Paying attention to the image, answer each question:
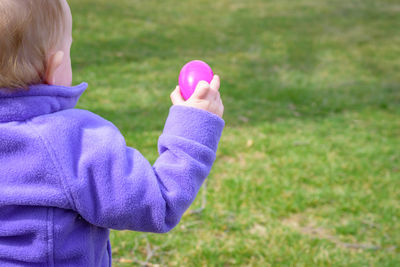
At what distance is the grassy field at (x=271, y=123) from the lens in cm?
269

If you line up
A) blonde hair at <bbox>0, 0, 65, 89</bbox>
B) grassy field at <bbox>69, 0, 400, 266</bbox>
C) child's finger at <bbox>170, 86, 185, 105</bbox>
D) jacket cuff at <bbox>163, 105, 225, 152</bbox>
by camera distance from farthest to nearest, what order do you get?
grassy field at <bbox>69, 0, 400, 266</bbox> < child's finger at <bbox>170, 86, 185, 105</bbox> < jacket cuff at <bbox>163, 105, 225, 152</bbox> < blonde hair at <bbox>0, 0, 65, 89</bbox>

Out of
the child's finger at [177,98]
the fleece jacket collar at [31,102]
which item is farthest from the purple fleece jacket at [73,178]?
the child's finger at [177,98]

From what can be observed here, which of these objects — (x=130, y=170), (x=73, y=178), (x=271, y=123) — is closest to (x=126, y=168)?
(x=130, y=170)

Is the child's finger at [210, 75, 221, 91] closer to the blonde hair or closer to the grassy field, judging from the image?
the blonde hair

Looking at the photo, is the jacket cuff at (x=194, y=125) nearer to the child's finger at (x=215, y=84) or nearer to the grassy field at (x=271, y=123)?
the child's finger at (x=215, y=84)

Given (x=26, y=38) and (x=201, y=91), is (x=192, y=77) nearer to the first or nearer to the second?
(x=201, y=91)

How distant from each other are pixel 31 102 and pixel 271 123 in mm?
3513

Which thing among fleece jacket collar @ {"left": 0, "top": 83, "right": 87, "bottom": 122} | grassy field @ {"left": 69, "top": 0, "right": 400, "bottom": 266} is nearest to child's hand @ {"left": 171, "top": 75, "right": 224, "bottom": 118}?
fleece jacket collar @ {"left": 0, "top": 83, "right": 87, "bottom": 122}

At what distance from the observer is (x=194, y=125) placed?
1231 mm

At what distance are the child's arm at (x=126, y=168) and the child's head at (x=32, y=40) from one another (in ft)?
0.38

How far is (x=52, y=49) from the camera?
114 cm

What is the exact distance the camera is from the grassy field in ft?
8.82

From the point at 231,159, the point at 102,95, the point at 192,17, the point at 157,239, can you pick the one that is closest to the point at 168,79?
the point at 102,95

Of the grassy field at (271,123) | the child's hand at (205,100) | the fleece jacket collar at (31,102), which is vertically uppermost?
the fleece jacket collar at (31,102)
